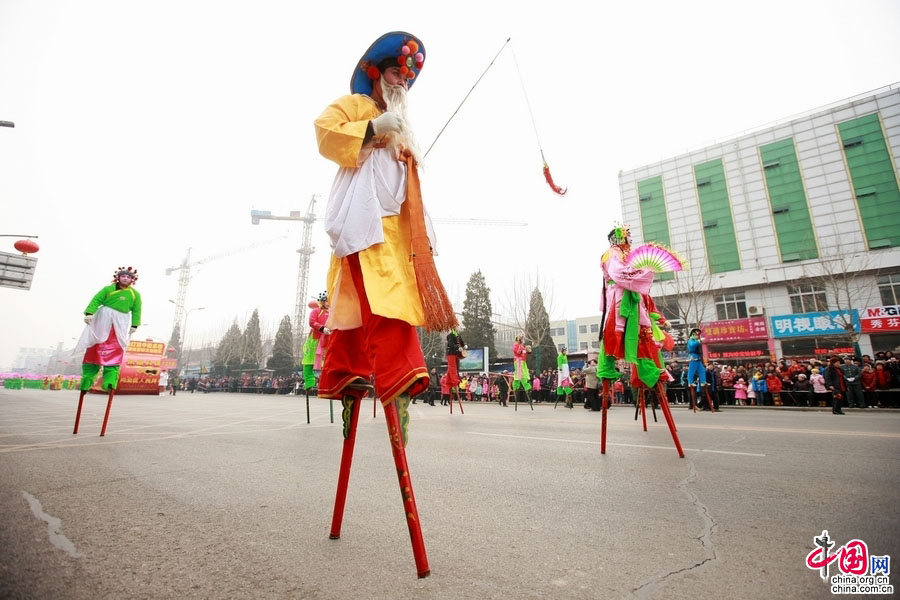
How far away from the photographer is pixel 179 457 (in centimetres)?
399

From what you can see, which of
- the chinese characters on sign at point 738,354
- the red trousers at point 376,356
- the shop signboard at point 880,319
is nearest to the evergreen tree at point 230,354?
the chinese characters on sign at point 738,354

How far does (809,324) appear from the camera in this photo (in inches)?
1174

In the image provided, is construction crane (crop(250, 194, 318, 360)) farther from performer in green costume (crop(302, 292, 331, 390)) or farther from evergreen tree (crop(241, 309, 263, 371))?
performer in green costume (crop(302, 292, 331, 390))

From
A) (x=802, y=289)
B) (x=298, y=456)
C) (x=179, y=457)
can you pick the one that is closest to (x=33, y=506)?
(x=179, y=457)

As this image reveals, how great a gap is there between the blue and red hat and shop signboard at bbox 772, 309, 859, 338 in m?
36.1

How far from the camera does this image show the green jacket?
6160mm

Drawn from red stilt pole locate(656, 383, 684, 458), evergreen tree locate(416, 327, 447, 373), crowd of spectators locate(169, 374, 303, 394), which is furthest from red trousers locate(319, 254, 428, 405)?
evergreen tree locate(416, 327, 447, 373)

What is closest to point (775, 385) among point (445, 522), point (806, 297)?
point (445, 522)

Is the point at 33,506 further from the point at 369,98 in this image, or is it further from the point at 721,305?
the point at 721,305

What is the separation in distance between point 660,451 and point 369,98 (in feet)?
14.7

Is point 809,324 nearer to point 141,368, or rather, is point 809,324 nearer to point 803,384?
Result: point 803,384

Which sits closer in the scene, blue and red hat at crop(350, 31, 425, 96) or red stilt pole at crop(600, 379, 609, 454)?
blue and red hat at crop(350, 31, 425, 96)

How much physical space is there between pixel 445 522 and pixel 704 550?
4.01ft

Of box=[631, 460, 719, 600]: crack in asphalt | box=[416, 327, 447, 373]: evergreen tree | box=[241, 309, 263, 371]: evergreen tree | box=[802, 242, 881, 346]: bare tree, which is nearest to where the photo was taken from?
box=[631, 460, 719, 600]: crack in asphalt
